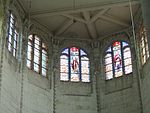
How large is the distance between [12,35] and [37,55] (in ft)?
9.65

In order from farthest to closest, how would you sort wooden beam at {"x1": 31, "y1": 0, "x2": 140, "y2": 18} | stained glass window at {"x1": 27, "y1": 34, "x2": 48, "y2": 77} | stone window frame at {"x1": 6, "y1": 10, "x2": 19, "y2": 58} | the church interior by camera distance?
stained glass window at {"x1": 27, "y1": 34, "x2": 48, "y2": 77}, wooden beam at {"x1": 31, "y1": 0, "x2": 140, "y2": 18}, the church interior, stone window frame at {"x1": 6, "y1": 10, "x2": 19, "y2": 58}

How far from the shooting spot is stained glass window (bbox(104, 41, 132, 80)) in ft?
79.2

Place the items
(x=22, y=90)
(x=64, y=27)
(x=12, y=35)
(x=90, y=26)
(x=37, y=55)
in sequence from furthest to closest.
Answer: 1. (x=64, y=27)
2. (x=90, y=26)
3. (x=37, y=55)
4. (x=12, y=35)
5. (x=22, y=90)

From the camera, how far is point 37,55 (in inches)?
933

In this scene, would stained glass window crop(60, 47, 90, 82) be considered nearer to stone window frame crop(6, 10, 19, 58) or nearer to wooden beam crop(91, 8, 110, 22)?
wooden beam crop(91, 8, 110, 22)

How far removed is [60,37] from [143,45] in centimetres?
541

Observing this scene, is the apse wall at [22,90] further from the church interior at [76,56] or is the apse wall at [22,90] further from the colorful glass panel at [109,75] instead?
the colorful glass panel at [109,75]

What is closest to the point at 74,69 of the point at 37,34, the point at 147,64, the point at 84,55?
the point at 84,55

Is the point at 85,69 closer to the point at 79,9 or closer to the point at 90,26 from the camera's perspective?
the point at 90,26

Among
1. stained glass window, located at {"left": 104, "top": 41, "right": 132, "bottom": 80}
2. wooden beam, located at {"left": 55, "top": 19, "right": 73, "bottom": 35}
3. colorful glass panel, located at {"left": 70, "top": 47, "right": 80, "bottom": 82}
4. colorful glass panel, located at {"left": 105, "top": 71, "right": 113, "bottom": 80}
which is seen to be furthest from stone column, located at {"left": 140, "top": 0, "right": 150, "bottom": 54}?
colorful glass panel, located at {"left": 70, "top": 47, "right": 80, "bottom": 82}

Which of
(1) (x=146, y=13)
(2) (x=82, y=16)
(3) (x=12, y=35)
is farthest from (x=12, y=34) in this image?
(1) (x=146, y=13)

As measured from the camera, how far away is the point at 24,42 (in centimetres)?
2241

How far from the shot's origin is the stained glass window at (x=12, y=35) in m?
20.7

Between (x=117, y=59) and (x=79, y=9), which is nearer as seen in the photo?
(x=79, y=9)
